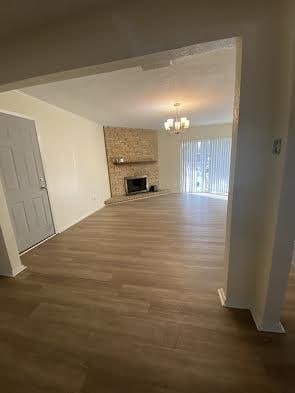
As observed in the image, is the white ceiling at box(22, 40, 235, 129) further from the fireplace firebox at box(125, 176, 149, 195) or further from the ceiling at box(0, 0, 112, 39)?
the fireplace firebox at box(125, 176, 149, 195)

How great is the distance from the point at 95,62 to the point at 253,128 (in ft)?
4.14

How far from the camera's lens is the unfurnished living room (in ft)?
3.74

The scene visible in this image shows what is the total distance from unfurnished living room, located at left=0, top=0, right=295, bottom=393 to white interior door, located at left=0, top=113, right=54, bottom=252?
25 millimetres

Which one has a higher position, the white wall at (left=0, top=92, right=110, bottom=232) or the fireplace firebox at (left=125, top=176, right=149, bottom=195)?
the white wall at (left=0, top=92, right=110, bottom=232)

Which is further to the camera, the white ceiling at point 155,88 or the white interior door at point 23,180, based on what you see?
the white interior door at point 23,180

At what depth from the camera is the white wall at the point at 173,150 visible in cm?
643

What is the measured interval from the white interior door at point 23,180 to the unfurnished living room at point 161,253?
1.0 inches

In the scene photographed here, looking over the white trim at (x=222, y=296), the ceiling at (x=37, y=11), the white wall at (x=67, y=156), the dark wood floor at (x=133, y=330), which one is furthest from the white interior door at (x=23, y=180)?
the white trim at (x=222, y=296)

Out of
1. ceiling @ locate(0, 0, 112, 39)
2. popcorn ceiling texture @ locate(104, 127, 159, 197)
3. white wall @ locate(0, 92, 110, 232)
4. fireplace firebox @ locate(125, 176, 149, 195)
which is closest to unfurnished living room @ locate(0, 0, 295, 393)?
ceiling @ locate(0, 0, 112, 39)

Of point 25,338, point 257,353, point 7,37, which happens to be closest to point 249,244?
point 257,353

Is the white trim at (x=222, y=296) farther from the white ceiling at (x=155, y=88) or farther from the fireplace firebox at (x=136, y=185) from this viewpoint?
the fireplace firebox at (x=136, y=185)

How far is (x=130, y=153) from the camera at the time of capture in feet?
20.9

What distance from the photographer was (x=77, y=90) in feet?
9.16

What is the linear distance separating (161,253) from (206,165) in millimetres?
5020
